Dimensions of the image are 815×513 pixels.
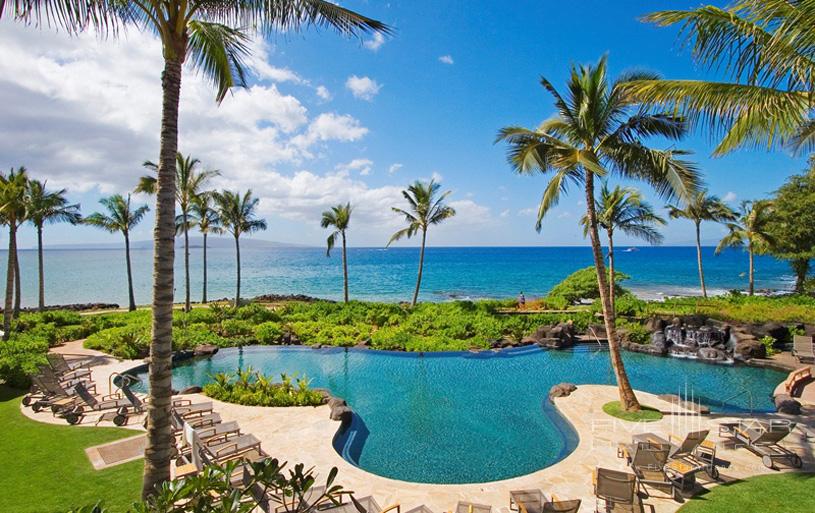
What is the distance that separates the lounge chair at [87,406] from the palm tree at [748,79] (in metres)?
13.5

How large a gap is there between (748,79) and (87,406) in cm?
1573

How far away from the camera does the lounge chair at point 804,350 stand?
1457cm

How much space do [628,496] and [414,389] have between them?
26.8ft

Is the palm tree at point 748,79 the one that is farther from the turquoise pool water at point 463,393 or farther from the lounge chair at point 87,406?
the lounge chair at point 87,406

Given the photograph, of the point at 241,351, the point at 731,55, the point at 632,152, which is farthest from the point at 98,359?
the point at 731,55

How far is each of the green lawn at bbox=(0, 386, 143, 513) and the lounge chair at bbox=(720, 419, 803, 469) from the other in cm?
1135

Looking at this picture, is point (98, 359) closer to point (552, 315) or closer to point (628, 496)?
point (628, 496)

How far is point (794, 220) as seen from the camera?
29375mm

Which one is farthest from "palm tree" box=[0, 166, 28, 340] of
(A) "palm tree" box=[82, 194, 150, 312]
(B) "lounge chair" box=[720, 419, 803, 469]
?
(B) "lounge chair" box=[720, 419, 803, 469]

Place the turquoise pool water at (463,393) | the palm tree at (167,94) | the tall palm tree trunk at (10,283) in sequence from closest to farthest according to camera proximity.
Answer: the palm tree at (167,94), the turquoise pool water at (463,393), the tall palm tree trunk at (10,283)

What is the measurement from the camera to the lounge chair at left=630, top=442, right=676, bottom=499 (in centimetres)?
700

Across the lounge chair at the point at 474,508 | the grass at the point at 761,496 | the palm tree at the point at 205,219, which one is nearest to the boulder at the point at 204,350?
the palm tree at the point at 205,219

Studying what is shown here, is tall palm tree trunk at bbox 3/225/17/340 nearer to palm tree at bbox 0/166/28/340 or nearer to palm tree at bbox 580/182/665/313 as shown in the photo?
palm tree at bbox 0/166/28/340

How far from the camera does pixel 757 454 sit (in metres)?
8.15
